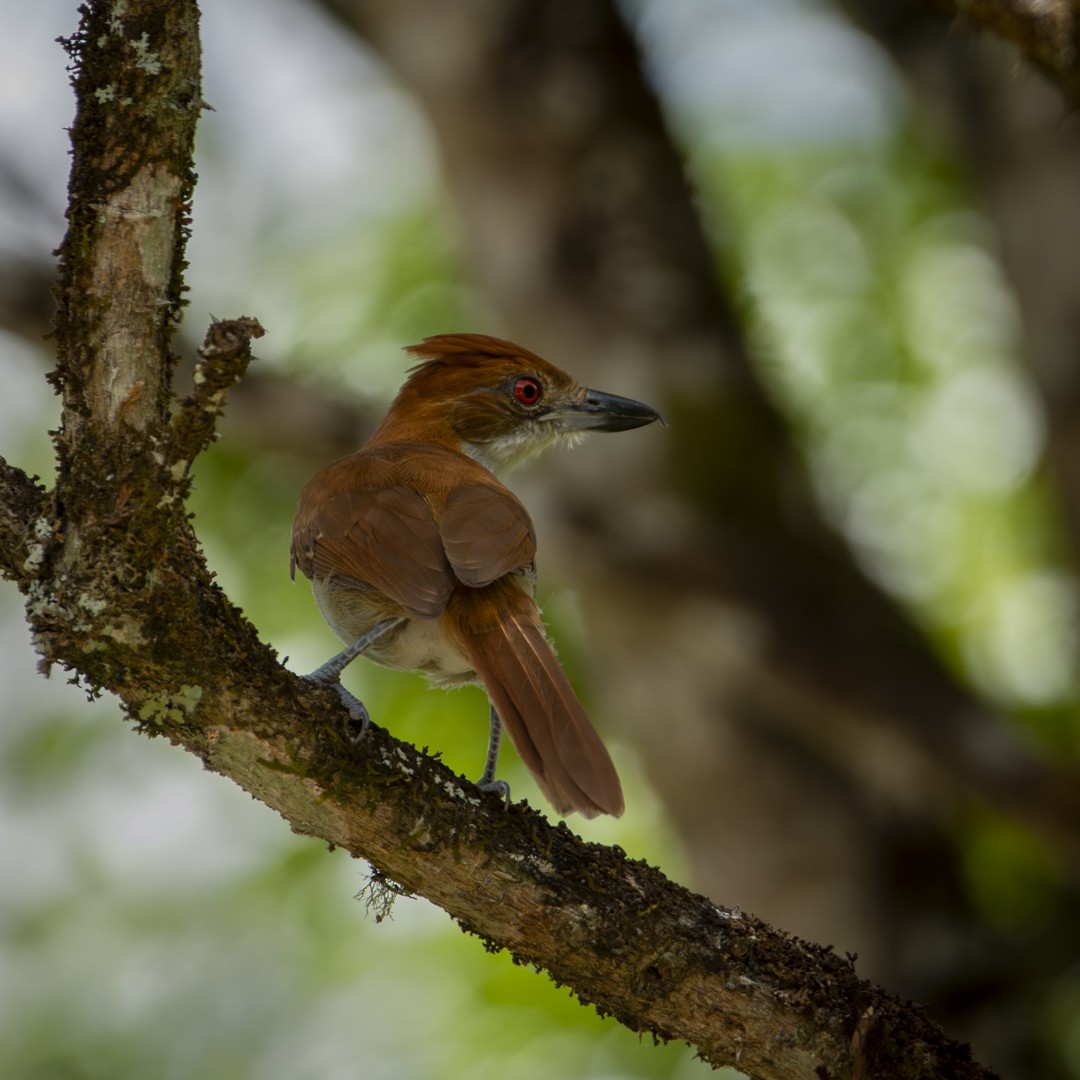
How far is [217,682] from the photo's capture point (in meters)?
2.98

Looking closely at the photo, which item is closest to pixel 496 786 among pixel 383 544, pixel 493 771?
pixel 493 771

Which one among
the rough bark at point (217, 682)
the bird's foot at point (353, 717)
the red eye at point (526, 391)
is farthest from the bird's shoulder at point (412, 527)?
the red eye at point (526, 391)

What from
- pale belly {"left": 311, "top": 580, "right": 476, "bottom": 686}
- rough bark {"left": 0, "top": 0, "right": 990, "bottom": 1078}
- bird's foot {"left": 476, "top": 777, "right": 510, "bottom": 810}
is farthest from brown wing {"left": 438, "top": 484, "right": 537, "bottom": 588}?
rough bark {"left": 0, "top": 0, "right": 990, "bottom": 1078}

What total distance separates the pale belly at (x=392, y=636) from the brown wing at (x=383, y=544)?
0.08 m

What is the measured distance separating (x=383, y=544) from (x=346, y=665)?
389 millimetres

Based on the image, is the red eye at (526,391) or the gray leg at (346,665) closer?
the gray leg at (346,665)

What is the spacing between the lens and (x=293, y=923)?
8.12m

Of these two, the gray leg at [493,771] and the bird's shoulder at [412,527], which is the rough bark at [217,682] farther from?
the bird's shoulder at [412,527]

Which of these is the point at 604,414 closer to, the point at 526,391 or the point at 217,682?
the point at 526,391

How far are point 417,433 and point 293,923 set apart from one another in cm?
385

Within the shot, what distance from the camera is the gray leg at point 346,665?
10.6 ft

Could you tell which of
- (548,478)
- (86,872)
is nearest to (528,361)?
(548,478)

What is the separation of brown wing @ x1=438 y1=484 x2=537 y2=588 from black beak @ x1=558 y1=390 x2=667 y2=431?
1538 millimetres

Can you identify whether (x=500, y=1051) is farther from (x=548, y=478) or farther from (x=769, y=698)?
(x=548, y=478)
